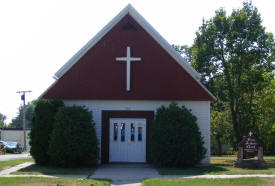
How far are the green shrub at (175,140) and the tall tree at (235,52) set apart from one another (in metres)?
9.64

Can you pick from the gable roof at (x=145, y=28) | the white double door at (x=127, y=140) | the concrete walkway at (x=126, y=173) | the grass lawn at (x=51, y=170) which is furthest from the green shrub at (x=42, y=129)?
the white double door at (x=127, y=140)

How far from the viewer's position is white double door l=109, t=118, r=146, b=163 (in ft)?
67.2

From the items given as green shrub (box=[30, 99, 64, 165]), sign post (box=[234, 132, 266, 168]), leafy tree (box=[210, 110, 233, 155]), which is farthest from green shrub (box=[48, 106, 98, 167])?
leafy tree (box=[210, 110, 233, 155])

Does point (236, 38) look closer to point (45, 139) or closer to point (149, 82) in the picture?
point (149, 82)

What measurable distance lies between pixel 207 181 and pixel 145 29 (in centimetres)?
958

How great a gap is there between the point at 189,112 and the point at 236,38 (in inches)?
384

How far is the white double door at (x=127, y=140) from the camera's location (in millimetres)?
20469

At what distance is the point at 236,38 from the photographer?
26.7m

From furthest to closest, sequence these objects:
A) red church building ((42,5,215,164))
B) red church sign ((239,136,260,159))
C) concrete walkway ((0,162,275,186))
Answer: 1. red church building ((42,5,215,164))
2. red church sign ((239,136,260,159))
3. concrete walkway ((0,162,275,186))

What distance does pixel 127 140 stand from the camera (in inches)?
808

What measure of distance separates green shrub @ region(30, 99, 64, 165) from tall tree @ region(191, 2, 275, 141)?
12.1 meters

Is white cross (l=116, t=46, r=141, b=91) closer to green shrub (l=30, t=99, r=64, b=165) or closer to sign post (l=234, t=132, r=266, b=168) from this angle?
green shrub (l=30, t=99, r=64, b=165)

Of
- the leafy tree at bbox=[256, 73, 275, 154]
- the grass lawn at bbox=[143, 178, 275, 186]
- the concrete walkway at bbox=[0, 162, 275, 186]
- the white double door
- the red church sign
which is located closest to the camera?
the grass lawn at bbox=[143, 178, 275, 186]

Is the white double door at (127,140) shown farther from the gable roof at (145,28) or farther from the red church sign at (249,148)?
the red church sign at (249,148)
